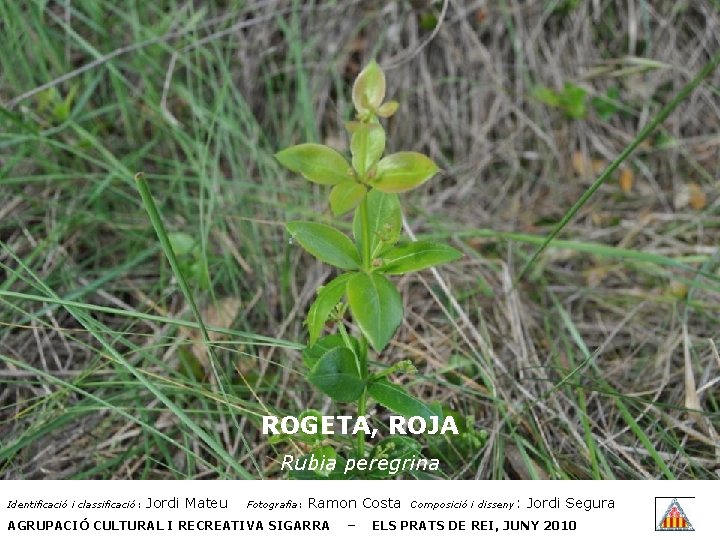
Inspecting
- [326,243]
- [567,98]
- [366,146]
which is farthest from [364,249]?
[567,98]

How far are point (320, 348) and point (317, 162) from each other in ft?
1.15

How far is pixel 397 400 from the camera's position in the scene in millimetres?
1168

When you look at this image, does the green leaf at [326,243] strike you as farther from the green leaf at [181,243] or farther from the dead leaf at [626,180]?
the dead leaf at [626,180]

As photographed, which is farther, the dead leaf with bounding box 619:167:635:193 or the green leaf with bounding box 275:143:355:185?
the dead leaf with bounding box 619:167:635:193

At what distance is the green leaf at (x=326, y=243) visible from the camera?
45.3 inches

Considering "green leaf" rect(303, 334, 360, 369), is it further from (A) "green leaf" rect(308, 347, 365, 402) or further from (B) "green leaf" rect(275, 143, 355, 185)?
(B) "green leaf" rect(275, 143, 355, 185)

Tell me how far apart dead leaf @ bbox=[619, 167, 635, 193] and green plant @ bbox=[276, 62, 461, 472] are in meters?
1.23

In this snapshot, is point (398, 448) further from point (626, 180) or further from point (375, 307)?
point (626, 180)

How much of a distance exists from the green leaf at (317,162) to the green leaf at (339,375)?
28 centimetres

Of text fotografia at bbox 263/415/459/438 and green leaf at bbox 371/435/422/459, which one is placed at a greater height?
text fotografia at bbox 263/415/459/438
